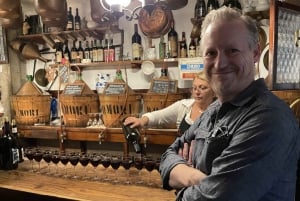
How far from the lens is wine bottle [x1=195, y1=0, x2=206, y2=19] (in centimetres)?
339

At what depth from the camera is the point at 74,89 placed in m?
3.41

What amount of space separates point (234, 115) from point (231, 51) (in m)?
0.22

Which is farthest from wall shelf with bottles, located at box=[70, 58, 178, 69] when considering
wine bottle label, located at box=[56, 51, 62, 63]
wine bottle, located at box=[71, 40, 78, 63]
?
wine bottle label, located at box=[56, 51, 62, 63]

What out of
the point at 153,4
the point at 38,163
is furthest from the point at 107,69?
the point at 38,163

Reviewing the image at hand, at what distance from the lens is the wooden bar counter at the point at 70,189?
5.38ft

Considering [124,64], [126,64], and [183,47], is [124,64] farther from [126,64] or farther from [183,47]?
[183,47]

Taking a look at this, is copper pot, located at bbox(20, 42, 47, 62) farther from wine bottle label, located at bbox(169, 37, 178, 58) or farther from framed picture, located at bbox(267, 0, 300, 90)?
framed picture, located at bbox(267, 0, 300, 90)

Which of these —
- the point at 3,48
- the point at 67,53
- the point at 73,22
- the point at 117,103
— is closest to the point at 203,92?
the point at 117,103

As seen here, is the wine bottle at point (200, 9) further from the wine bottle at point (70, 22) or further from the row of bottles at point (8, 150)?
the row of bottles at point (8, 150)

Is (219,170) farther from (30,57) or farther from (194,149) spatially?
(30,57)

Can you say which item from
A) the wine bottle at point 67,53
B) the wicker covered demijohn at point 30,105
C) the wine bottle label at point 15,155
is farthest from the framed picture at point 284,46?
the wine bottle at point 67,53

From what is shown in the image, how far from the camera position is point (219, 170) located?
3.07 ft

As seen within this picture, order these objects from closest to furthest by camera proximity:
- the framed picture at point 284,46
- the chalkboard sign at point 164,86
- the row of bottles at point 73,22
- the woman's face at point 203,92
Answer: the framed picture at point 284,46 → the woman's face at point 203,92 → the chalkboard sign at point 164,86 → the row of bottles at point 73,22

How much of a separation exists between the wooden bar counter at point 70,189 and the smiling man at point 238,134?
1.59 feet
